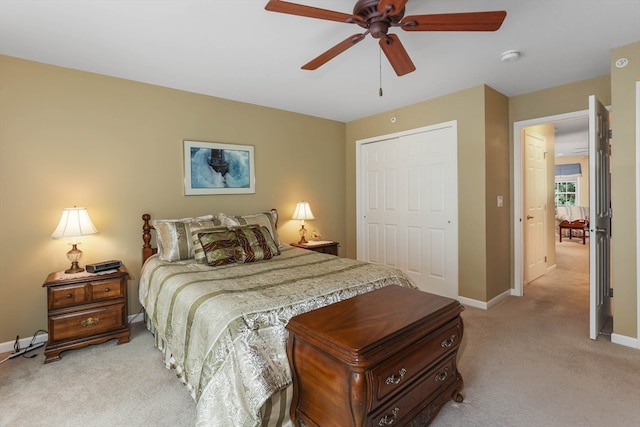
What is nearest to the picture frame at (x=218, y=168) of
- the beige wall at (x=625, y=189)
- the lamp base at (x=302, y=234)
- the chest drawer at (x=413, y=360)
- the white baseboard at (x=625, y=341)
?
the lamp base at (x=302, y=234)

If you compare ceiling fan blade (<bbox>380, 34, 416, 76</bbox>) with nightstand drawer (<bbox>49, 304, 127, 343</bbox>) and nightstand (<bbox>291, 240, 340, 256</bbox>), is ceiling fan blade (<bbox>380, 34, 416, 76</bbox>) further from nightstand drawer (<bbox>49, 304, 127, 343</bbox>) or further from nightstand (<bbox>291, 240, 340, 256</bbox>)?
nightstand drawer (<bbox>49, 304, 127, 343</bbox>)

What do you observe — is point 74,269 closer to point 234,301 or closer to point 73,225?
point 73,225

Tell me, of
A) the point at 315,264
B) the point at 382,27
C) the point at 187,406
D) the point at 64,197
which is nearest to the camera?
the point at 382,27

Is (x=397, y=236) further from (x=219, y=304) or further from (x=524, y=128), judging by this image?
(x=219, y=304)

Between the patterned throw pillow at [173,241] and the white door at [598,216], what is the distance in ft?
11.8

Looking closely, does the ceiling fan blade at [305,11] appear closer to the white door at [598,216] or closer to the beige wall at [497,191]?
the white door at [598,216]

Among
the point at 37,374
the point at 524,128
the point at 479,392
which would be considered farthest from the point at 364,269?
the point at 524,128

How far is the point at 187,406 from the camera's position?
1.89 meters

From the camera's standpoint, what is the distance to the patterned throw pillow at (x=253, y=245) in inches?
109

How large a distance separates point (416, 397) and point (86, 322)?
2.65 meters

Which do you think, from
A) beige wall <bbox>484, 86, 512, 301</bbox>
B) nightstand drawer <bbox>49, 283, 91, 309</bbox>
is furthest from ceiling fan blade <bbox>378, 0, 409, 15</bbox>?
nightstand drawer <bbox>49, 283, 91, 309</bbox>

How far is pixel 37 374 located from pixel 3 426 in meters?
0.60

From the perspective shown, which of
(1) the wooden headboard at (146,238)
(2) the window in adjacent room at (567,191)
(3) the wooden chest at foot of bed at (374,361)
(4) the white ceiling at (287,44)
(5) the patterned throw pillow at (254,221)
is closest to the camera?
(3) the wooden chest at foot of bed at (374,361)

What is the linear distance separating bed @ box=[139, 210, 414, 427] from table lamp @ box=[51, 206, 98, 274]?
0.53m
